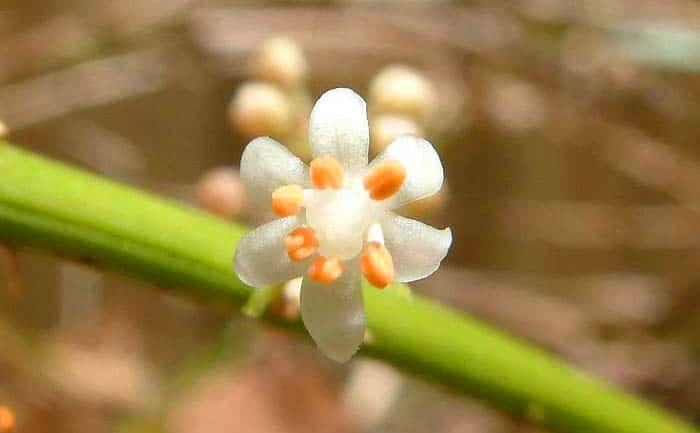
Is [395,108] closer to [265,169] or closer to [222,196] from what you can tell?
[222,196]

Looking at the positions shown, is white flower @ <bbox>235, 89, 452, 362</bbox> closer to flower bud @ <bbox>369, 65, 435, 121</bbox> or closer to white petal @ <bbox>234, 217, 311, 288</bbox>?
white petal @ <bbox>234, 217, 311, 288</bbox>

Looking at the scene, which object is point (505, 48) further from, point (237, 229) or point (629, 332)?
point (237, 229)

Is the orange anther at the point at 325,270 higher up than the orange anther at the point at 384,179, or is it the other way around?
the orange anther at the point at 384,179

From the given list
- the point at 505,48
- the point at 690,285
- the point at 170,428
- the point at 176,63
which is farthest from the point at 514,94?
the point at 170,428

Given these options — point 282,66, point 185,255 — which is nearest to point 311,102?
point 282,66

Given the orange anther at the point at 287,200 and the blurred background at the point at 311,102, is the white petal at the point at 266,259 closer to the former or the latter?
the orange anther at the point at 287,200

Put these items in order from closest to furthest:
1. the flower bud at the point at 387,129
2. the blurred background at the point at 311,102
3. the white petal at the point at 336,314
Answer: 1. the white petal at the point at 336,314
2. the flower bud at the point at 387,129
3. the blurred background at the point at 311,102

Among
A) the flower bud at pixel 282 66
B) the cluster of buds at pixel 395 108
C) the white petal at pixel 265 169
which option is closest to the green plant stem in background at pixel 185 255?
the white petal at pixel 265 169
